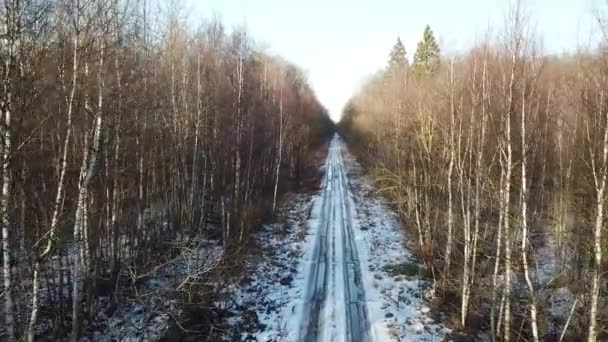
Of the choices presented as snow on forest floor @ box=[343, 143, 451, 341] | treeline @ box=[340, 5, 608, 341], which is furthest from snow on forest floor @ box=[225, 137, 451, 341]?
treeline @ box=[340, 5, 608, 341]

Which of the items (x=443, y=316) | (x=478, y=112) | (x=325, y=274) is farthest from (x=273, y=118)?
(x=443, y=316)


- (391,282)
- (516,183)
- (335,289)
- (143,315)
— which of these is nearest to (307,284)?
(335,289)

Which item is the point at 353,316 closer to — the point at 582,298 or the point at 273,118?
the point at 582,298

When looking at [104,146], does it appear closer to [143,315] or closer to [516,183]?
[143,315]

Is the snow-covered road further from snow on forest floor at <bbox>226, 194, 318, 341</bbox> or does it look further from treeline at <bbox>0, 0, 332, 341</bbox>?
treeline at <bbox>0, 0, 332, 341</bbox>

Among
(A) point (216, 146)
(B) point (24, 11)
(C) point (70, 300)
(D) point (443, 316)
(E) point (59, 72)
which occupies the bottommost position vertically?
(D) point (443, 316)
